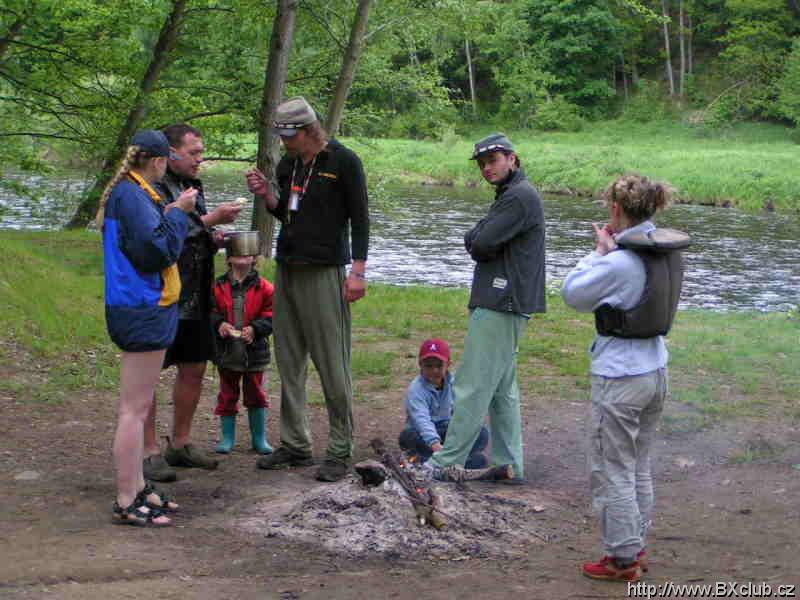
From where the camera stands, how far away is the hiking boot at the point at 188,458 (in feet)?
21.2

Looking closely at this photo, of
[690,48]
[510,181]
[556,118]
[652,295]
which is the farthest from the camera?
[690,48]

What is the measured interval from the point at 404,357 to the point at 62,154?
12089mm

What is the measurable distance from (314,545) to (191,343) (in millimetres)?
1641

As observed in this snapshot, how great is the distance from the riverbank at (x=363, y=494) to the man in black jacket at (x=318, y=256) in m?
0.56

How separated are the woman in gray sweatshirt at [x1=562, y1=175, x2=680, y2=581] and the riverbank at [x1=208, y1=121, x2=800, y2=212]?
78.8 feet

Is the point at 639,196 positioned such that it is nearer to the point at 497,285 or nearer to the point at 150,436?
the point at 497,285

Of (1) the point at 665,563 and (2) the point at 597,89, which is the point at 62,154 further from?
(2) the point at 597,89

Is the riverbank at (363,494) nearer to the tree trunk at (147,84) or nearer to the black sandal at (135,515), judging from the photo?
→ the black sandal at (135,515)

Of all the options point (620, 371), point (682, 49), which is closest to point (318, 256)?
point (620, 371)

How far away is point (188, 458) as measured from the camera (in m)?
6.48

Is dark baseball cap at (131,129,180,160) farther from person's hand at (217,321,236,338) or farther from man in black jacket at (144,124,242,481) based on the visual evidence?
person's hand at (217,321,236,338)

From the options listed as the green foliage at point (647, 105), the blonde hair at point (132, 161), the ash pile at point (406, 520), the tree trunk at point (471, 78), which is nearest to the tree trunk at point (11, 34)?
Answer: the blonde hair at point (132, 161)

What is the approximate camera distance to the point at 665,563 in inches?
198

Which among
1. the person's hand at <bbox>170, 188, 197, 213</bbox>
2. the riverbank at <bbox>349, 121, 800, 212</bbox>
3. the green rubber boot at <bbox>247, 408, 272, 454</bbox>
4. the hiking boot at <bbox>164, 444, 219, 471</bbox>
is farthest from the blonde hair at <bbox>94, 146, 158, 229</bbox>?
the riverbank at <bbox>349, 121, 800, 212</bbox>
